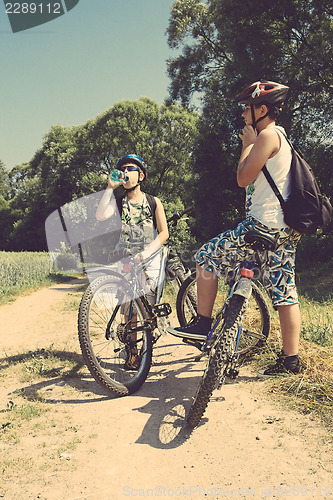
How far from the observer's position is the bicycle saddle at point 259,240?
2.85m

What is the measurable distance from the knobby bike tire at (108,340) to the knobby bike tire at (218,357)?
798 mm

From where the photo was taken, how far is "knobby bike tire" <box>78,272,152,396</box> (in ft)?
10.5

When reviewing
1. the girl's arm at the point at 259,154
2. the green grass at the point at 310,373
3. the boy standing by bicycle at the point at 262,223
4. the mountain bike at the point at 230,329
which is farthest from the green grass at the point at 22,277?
the girl's arm at the point at 259,154

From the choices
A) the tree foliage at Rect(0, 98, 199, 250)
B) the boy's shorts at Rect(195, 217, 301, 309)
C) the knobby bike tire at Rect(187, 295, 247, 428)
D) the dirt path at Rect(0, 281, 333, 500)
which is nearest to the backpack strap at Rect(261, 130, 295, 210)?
the boy's shorts at Rect(195, 217, 301, 309)

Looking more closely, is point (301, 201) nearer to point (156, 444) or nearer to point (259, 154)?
point (259, 154)

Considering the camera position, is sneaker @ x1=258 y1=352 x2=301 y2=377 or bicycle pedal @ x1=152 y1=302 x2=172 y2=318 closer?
sneaker @ x1=258 y1=352 x2=301 y2=377

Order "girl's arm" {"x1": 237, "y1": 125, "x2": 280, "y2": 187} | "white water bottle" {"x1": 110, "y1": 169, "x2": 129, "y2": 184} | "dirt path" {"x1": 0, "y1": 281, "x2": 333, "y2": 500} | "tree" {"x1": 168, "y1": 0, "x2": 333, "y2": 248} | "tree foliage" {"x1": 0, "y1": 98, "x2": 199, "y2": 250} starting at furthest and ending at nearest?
"tree foliage" {"x1": 0, "y1": 98, "x2": 199, "y2": 250} → "tree" {"x1": 168, "y1": 0, "x2": 333, "y2": 248} → "white water bottle" {"x1": 110, "y1": 169, "x2": 129, "y2": 184} → "girl's arm" {"x1": 237, "y1": 125, "x2": 280, "y2": 187} → "dirt path" {"x1": 0, "y1": 281, "x2": 333, "y2": 500}

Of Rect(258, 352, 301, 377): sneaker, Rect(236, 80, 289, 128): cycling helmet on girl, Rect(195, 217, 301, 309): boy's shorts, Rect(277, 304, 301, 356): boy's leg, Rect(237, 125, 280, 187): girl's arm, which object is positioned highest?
Rect(236, 80, 289, 128): cycling helmet on girl

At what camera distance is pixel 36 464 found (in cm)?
254

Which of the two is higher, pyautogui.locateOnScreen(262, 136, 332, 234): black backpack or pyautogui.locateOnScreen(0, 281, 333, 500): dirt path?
pyautogui.locateOnScreen(262, 136, 332, 234): black backpack

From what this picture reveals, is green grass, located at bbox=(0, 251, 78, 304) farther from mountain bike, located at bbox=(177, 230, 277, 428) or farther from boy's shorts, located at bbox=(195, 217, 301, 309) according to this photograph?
mountain bike, located at bbox=(177, 230, 277, 428)

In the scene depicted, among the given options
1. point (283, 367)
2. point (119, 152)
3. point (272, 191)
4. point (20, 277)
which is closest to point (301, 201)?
point (272, 191)

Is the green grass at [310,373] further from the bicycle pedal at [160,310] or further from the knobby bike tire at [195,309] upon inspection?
the bicycle pedal at [160,310]

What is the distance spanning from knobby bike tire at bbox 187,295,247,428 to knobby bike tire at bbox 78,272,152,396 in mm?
798
